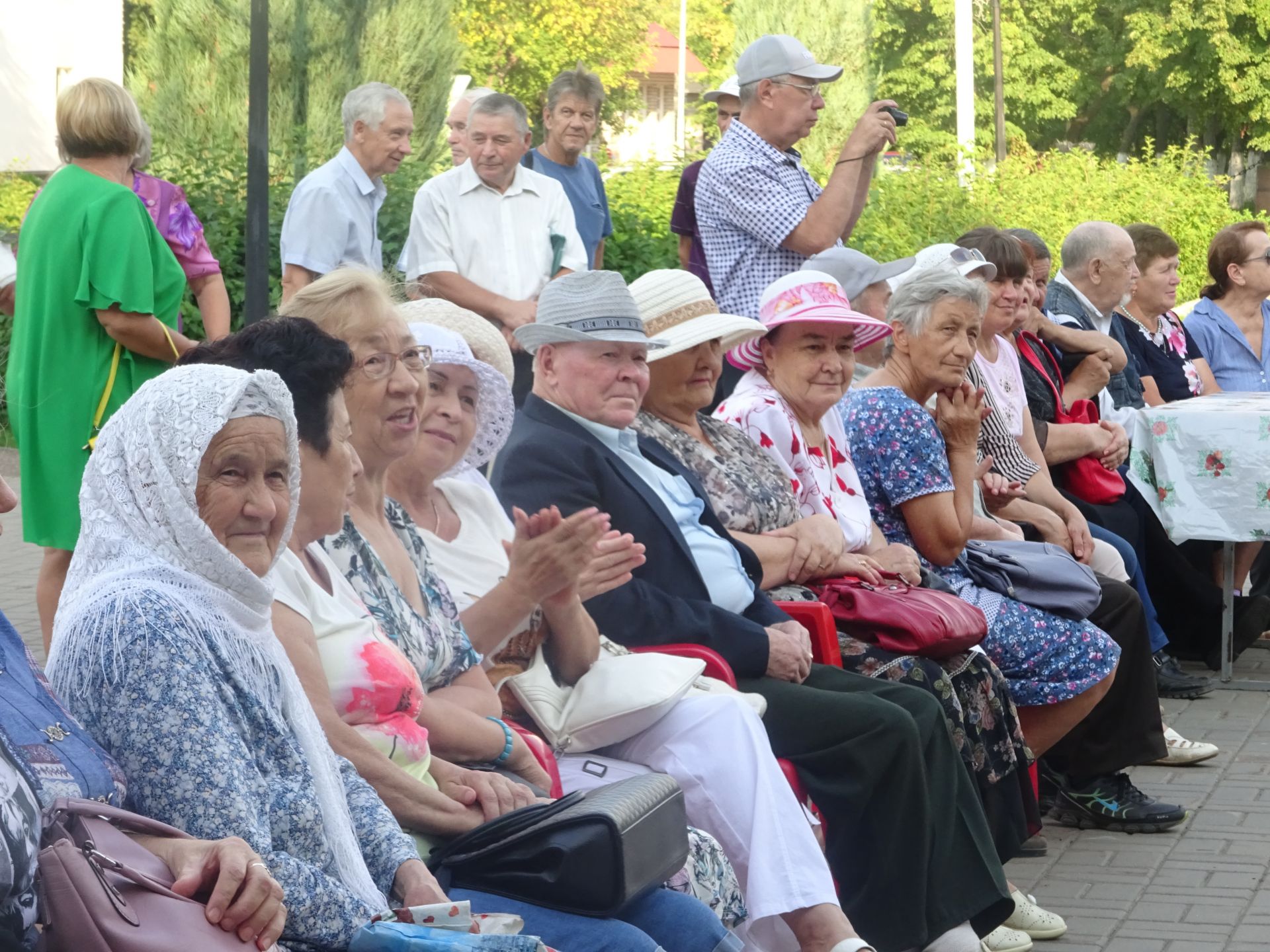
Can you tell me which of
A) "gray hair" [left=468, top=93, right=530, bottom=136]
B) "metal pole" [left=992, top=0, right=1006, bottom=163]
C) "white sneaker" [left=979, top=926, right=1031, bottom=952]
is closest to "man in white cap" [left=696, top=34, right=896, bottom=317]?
"gray hair" [left=468, top=93, right=530, bottom=136]

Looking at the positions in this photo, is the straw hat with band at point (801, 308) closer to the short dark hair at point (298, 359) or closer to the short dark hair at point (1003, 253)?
the short dark hair at point (1003, 253)

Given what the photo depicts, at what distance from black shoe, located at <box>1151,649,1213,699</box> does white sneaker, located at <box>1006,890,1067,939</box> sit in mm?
2874

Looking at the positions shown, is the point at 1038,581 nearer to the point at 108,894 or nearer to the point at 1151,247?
the point at 108,894

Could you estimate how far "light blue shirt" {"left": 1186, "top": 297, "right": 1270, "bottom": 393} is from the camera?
9.28 m

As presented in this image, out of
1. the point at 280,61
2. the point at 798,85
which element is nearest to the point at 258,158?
the point at 798,85

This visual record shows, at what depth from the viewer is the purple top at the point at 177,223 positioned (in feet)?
19.2

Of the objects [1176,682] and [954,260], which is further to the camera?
[1176,682]

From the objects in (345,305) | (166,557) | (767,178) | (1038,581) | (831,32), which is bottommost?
(1038,581)

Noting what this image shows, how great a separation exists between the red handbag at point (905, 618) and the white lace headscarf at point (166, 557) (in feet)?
7.43

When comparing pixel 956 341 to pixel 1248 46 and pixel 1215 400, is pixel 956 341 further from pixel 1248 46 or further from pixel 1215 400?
pixel 1248 46

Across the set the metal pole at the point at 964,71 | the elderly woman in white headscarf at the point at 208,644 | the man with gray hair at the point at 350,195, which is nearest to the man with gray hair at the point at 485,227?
the man with gray hair at the point at 350,195

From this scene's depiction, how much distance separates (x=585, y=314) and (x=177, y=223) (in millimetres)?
2267

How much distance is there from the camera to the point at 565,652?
149 inches

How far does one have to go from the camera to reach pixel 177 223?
5.94 metres
